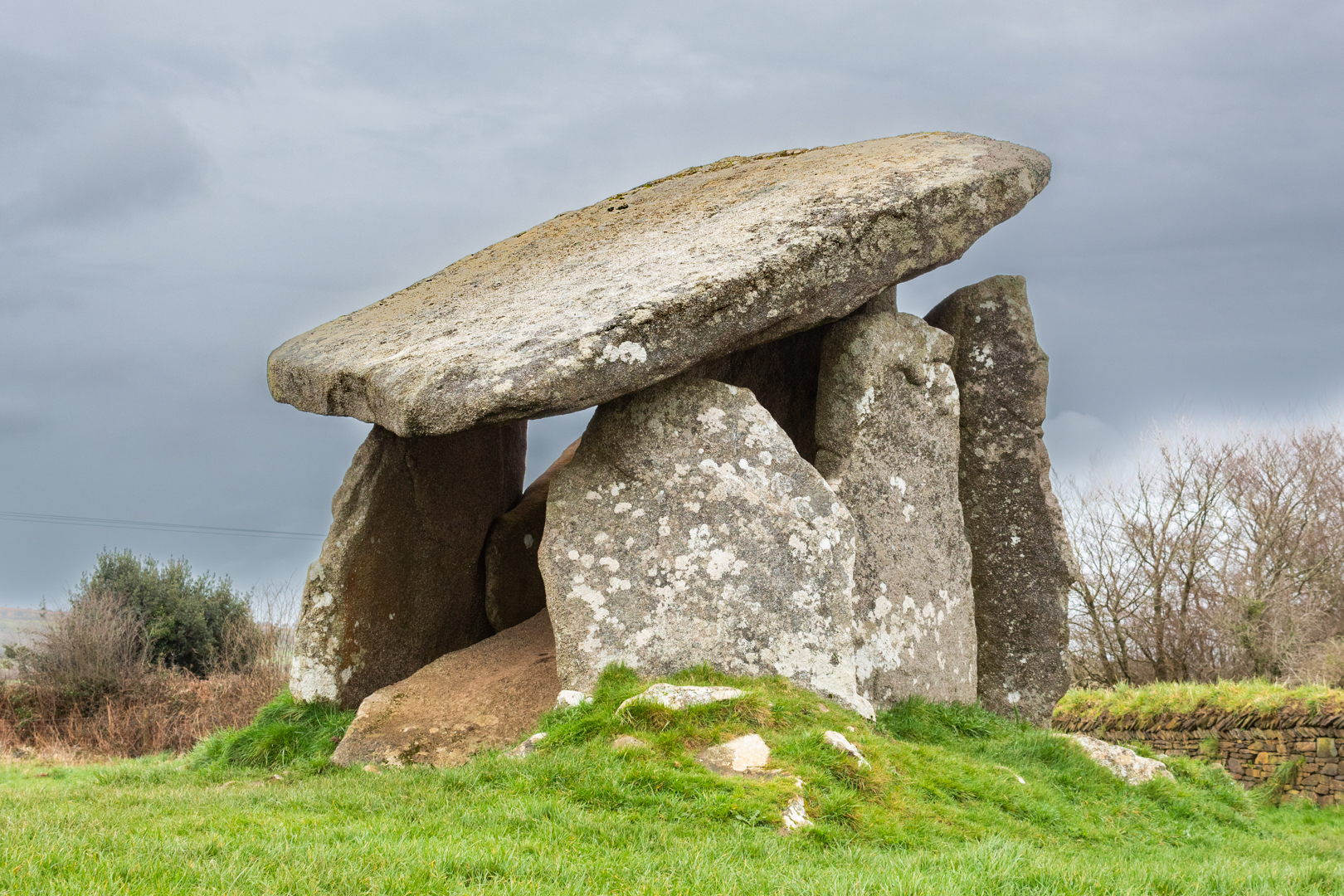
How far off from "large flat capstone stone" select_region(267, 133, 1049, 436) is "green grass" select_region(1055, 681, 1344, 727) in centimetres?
1026

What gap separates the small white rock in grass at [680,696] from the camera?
6949 mm

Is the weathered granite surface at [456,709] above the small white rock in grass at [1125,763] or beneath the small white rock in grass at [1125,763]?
above

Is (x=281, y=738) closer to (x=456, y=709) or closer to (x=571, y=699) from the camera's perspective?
(x=456, y=709)

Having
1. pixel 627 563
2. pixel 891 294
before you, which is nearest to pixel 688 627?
pixel 627 563

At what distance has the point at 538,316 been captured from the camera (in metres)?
8.66

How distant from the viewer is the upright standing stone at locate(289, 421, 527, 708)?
10289mm

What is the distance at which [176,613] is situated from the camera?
79.3 ft

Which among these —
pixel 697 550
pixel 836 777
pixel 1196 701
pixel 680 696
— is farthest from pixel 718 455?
pixel 1196 701

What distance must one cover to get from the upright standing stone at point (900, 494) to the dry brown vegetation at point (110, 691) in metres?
14.5

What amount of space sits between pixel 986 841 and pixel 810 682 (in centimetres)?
206

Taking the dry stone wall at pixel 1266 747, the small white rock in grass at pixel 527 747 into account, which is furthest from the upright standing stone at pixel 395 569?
the dry stone wall at pixel 1266 747

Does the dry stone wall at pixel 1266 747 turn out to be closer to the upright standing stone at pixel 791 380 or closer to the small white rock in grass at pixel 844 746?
the upright standing stone at pixel 791 380

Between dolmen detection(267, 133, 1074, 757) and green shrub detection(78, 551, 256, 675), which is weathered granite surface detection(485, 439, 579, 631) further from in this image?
green shrub detection(78, 551, 256, 675)

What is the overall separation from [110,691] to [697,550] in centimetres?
1817
